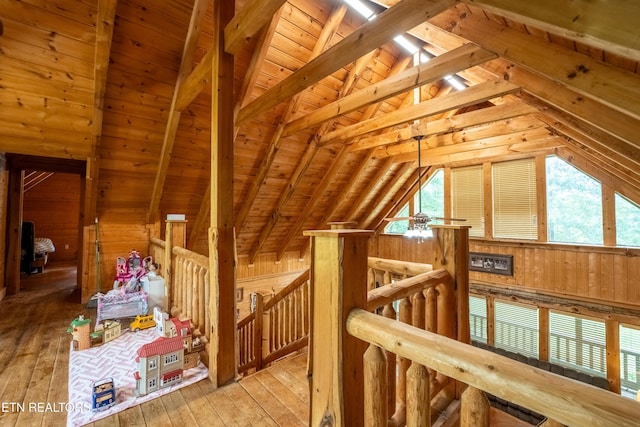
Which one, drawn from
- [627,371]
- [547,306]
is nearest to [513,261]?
[547,306]

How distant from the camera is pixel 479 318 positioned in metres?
5.82

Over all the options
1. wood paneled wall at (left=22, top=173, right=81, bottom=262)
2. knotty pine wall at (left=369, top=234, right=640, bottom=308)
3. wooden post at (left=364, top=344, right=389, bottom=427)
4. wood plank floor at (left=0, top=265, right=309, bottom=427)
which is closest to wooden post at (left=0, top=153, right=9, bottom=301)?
wood plank floor at (left=0, top=265, right=309, bottom=427)

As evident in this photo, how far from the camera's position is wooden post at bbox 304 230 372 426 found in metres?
0.94

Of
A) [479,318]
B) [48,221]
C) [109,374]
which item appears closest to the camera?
[109,374]

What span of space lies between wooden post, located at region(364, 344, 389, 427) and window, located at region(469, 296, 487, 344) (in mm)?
5779

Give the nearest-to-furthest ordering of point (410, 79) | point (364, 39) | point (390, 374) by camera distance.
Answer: point (390, 374)
point (364, 39)
point (410, 79)

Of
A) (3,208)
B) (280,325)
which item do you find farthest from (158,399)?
(3,208)

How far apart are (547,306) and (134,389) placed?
20.2 ft

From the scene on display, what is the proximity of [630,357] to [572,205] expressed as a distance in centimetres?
252

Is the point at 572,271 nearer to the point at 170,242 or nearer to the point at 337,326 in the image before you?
the point at 337,326

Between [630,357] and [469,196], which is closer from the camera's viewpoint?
[630,357]

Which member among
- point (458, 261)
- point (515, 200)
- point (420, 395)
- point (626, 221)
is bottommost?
point (420, 395)

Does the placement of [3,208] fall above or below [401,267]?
above

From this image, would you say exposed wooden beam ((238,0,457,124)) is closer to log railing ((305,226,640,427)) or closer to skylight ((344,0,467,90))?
skylight ((344,0,467,90))
